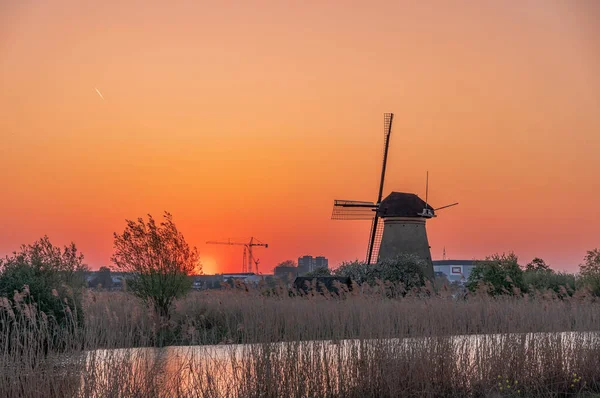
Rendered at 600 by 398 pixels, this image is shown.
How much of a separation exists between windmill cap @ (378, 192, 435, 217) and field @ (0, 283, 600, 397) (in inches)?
1177

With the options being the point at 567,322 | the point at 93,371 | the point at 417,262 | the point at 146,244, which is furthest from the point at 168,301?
the point at 417,262

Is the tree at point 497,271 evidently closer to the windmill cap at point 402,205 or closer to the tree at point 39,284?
the windmill cap at point 402,205

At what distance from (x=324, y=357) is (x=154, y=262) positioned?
14556mm

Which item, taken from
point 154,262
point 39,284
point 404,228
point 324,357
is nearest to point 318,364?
point 324,357

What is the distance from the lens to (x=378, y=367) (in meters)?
12.2

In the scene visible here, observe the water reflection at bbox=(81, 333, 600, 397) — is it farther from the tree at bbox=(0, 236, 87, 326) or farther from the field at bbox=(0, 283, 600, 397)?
the tree at bbox=(0, 236, 87, 326)

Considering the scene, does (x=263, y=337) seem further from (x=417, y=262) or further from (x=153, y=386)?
(x=417, y=262)

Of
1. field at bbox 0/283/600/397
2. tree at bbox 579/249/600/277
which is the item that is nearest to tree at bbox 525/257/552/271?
tree at bbox 579/249/600/277

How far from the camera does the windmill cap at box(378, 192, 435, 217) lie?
46.4 meters

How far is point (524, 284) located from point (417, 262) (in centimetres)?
577

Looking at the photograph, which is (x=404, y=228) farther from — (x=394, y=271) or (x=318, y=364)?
(x=318, y=364)

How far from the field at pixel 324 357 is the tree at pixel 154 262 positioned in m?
9.29

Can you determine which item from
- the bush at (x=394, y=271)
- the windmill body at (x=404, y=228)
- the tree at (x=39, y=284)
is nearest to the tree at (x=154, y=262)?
the tree at (x=39, y=284)

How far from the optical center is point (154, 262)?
83.3 feet
